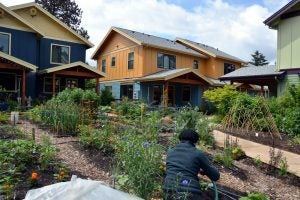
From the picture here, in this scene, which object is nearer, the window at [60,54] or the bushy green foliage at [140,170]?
the bushy green foliage at [140,170]

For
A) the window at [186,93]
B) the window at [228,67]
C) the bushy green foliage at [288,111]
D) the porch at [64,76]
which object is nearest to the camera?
the bushy green foliage at [288,111]

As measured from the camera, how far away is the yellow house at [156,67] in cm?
2468

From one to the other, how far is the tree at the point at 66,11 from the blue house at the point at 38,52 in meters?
20.6

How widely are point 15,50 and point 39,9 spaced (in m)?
3.68

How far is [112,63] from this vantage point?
96.2 feet

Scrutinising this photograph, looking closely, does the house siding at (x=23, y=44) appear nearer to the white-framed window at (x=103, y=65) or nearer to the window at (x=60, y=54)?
the window at (x=60, y=54)

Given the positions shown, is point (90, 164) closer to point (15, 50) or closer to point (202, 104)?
point (15, 50)

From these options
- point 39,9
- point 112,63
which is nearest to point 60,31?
point 39,9

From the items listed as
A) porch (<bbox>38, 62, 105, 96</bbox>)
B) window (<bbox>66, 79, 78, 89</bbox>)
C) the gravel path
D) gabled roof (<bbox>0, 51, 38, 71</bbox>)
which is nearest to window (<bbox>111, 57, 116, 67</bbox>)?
porch (<bbox>38, 62, 105, 96</bbox>)

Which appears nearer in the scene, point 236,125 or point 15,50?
point 236,125

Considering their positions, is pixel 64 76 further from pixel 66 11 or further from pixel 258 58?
pixel 258 58

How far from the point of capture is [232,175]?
6.71m

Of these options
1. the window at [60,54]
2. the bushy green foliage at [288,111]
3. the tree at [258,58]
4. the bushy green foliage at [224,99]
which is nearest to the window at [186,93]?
the window at [60,54]

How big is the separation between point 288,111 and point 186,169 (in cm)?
1075
